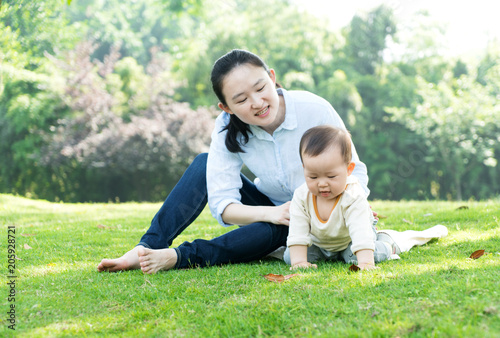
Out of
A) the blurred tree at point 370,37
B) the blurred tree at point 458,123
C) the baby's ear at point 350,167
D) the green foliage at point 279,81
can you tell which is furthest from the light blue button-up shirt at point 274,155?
the blurred tree at point 370,37

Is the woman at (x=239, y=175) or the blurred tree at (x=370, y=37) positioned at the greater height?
the blurred tree at (x=370, y=37)

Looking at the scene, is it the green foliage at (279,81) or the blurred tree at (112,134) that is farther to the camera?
the green foliage at (279,81)

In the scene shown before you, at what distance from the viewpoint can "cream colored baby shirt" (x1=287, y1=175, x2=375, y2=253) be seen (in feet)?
8.23

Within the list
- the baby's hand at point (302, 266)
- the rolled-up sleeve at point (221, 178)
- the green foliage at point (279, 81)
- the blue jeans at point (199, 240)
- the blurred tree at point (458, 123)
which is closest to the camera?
the baby's hand at point (302, 266)

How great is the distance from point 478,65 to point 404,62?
133 inches

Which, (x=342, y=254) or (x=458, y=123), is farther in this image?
(x=458, y=123)

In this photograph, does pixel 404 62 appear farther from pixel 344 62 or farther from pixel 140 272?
pixel 140 272

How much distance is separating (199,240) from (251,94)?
0.95m

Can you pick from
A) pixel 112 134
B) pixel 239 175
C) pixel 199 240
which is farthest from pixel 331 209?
pixel 112 134

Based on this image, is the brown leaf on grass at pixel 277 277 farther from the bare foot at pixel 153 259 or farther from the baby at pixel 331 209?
the bare foot at pixel 153 259

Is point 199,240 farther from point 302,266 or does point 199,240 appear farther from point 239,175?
point 302,266

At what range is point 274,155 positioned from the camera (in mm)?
3016

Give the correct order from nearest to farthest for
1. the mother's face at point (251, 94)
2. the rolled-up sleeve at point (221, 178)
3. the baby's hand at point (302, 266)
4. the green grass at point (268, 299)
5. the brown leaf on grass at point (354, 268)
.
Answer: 1. the green grass at point (268, 299)
2. the brown leaf on grass at point (354, 268)
3. the baby's hand at point (302, 266)
4. the mother's face at point (251, 94)
5. the rolled-up sleeve at point (221, 178)

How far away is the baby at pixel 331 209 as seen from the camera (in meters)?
2.48
